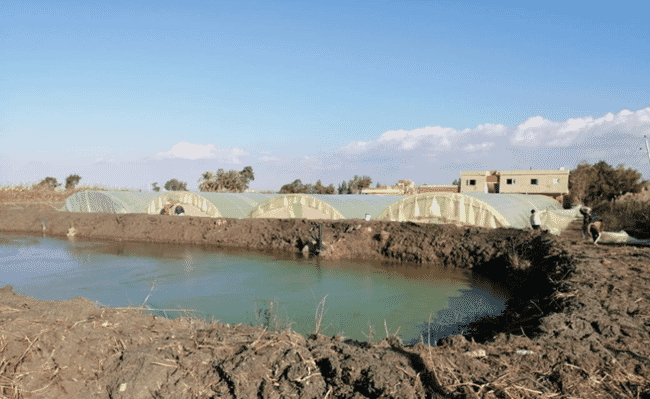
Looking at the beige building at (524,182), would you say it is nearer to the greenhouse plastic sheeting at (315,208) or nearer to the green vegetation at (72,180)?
the greenhouse plastic sheeting at (315,208)

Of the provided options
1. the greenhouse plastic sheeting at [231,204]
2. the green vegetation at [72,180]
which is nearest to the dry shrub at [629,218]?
the greenhouse plastic sheeting at [231,204]

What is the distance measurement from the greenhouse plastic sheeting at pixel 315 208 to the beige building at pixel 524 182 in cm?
1059

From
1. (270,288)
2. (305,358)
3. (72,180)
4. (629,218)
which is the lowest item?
(270,288)

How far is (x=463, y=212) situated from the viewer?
1688 centimetres

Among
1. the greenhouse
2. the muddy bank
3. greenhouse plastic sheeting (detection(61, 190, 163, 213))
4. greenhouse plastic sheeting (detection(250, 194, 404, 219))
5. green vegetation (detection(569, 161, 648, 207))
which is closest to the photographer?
the muddy bank

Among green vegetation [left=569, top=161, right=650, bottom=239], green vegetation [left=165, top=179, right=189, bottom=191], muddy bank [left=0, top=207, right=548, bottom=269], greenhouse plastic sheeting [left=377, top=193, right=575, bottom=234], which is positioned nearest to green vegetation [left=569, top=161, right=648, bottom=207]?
green vegetation [left=569, top=161, right=650, bottom=239]

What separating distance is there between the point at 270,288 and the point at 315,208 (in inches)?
364

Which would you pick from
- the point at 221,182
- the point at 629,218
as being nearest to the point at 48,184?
the point at 221,182

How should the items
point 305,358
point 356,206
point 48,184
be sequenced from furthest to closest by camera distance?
point 48,184, point 356,206, point 305,358

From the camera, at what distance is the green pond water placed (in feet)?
28.6

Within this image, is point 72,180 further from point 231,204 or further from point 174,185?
point 231,204

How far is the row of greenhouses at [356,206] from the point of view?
16906mm

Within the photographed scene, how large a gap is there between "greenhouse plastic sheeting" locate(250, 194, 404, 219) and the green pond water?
13.8ft

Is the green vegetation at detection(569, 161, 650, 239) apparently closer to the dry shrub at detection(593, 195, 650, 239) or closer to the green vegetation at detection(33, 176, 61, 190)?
the dry shrub at detection(593, 195, 650, 239)
